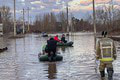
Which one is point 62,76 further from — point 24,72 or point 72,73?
point 24,72

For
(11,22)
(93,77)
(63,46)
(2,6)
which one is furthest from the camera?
(11,22)

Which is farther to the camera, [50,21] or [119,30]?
[50,21]

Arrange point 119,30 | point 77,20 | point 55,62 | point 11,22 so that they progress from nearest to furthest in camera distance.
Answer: point 55,62 < point 119,30 < point 11,22 < point 77,20

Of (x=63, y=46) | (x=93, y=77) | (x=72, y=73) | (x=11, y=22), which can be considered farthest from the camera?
(x=11, y=22)

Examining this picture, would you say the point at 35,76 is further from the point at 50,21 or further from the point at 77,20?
the point at 77,20

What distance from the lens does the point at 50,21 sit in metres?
156

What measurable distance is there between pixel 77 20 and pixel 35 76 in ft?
551

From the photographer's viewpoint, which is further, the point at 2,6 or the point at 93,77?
the point at 2,6

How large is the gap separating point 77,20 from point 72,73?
548ft

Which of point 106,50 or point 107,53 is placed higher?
point 106,50

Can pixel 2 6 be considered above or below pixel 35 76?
above

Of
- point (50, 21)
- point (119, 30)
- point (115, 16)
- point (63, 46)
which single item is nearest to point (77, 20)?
point (50, 21)

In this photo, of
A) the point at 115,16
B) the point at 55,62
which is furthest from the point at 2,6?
the point at 55,62

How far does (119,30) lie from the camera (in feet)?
268
